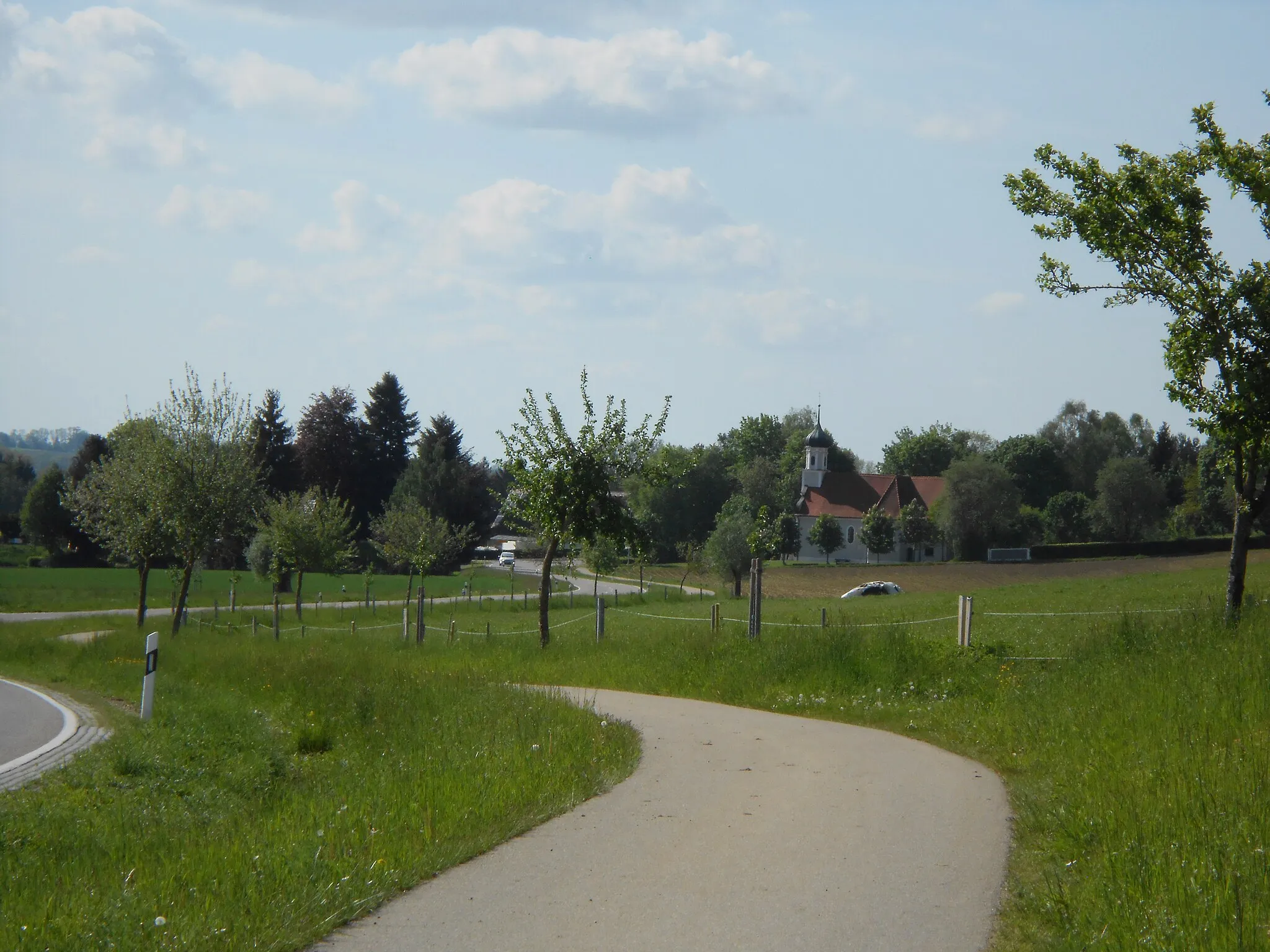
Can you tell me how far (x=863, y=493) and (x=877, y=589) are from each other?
47651 mm

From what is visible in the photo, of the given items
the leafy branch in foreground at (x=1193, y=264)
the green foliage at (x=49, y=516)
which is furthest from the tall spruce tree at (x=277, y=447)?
the leafy branch in foreground at (x=1193, y=264)

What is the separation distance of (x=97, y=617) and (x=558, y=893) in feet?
137

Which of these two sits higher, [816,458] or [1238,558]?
[816,458]

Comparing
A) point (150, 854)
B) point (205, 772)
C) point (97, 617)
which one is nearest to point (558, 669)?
point (205, 772)

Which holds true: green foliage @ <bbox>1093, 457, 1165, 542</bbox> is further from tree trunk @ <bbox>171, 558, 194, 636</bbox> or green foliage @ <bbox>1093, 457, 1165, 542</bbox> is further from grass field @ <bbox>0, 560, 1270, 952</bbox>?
tree trunk @ <bbox>171, 558, 194, 636</bbox>

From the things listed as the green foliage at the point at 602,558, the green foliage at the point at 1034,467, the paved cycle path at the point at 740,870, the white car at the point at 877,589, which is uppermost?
the green foliage at the point at 1034,467

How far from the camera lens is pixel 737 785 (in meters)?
9.45

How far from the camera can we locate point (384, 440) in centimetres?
8956

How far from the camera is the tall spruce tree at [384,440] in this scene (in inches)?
3433

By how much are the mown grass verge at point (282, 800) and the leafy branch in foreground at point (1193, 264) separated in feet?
30.6

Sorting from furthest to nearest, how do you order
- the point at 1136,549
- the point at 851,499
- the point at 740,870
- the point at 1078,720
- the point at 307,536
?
the point at 851,499 < the point at 1136,549 < the point at 307,536 < the point at 1078,720 < the point at 740,870

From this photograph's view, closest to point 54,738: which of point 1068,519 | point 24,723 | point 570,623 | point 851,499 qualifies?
point 24,723

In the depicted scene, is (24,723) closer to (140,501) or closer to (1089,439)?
(140,501)

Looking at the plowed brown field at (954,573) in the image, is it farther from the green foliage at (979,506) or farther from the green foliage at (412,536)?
the green foliage at (412,536)
